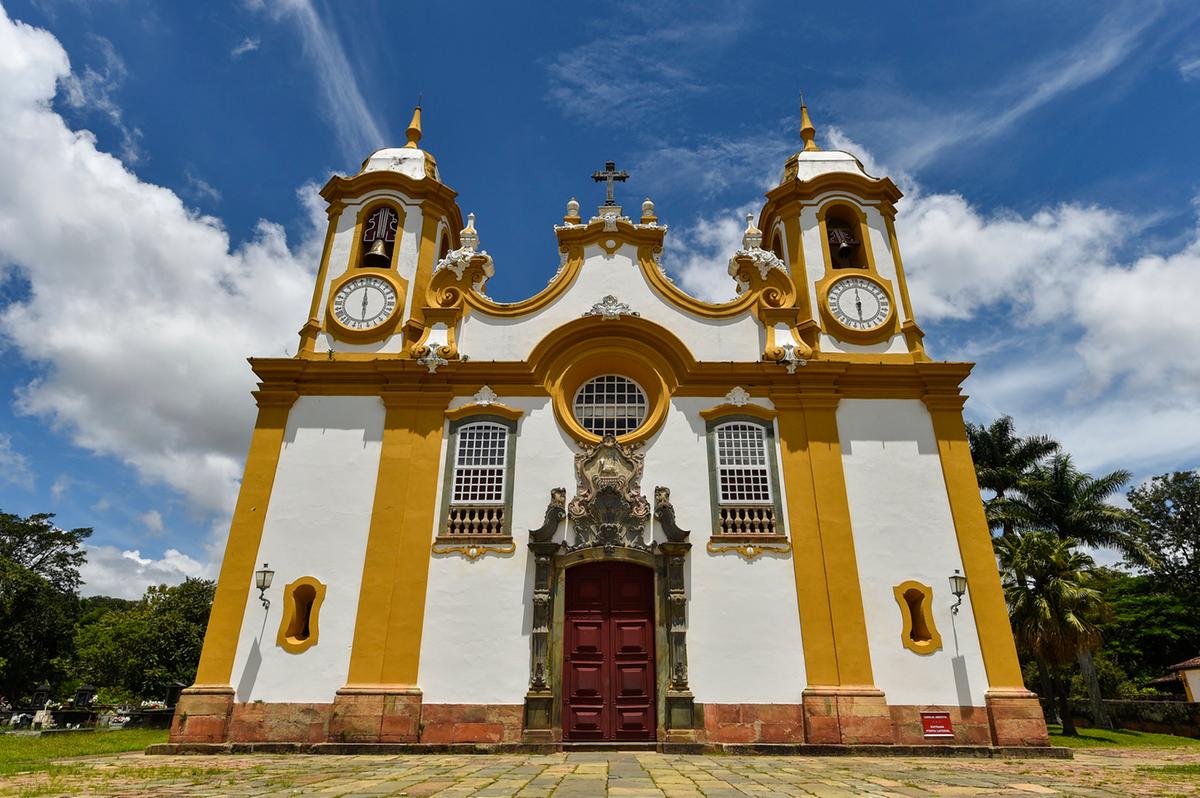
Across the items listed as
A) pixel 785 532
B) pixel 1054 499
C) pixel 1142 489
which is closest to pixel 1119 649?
pixel 1142 489

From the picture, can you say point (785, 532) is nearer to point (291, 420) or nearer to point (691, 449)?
point (691, 449)

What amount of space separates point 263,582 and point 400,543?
2507 mm

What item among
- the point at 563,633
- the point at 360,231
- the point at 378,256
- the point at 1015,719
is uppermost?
the point at 360,231

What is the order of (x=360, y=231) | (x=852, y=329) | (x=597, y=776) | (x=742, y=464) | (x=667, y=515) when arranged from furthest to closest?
(x=360, y=231) < (x=852, y=329) < (x=742, y=464) < (x=667, y=515) < (x=597, y=776)

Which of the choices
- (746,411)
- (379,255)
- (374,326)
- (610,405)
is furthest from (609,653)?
(379,255)

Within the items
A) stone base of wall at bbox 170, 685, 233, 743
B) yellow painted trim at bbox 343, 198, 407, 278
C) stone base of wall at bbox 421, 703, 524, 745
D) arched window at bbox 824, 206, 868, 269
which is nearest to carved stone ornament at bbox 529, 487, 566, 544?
stone base of wall at bbox 421, 703, 524, 745

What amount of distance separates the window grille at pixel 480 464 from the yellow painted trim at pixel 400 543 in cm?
47

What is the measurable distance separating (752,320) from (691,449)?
3.48 m

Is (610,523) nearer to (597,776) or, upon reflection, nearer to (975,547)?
(597,776)

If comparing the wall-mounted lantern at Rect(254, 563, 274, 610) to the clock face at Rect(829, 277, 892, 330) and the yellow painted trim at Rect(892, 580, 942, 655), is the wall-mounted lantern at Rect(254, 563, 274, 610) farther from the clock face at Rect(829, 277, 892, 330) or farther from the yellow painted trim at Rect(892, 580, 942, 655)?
the clock face at Rect(829, 277, 892, 330)

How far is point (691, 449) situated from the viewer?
556 inches

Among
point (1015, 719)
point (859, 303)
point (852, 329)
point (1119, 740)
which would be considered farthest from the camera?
point (1119, 740)

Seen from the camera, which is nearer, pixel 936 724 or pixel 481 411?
pixel 936 724

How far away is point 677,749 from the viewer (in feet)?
38.7
